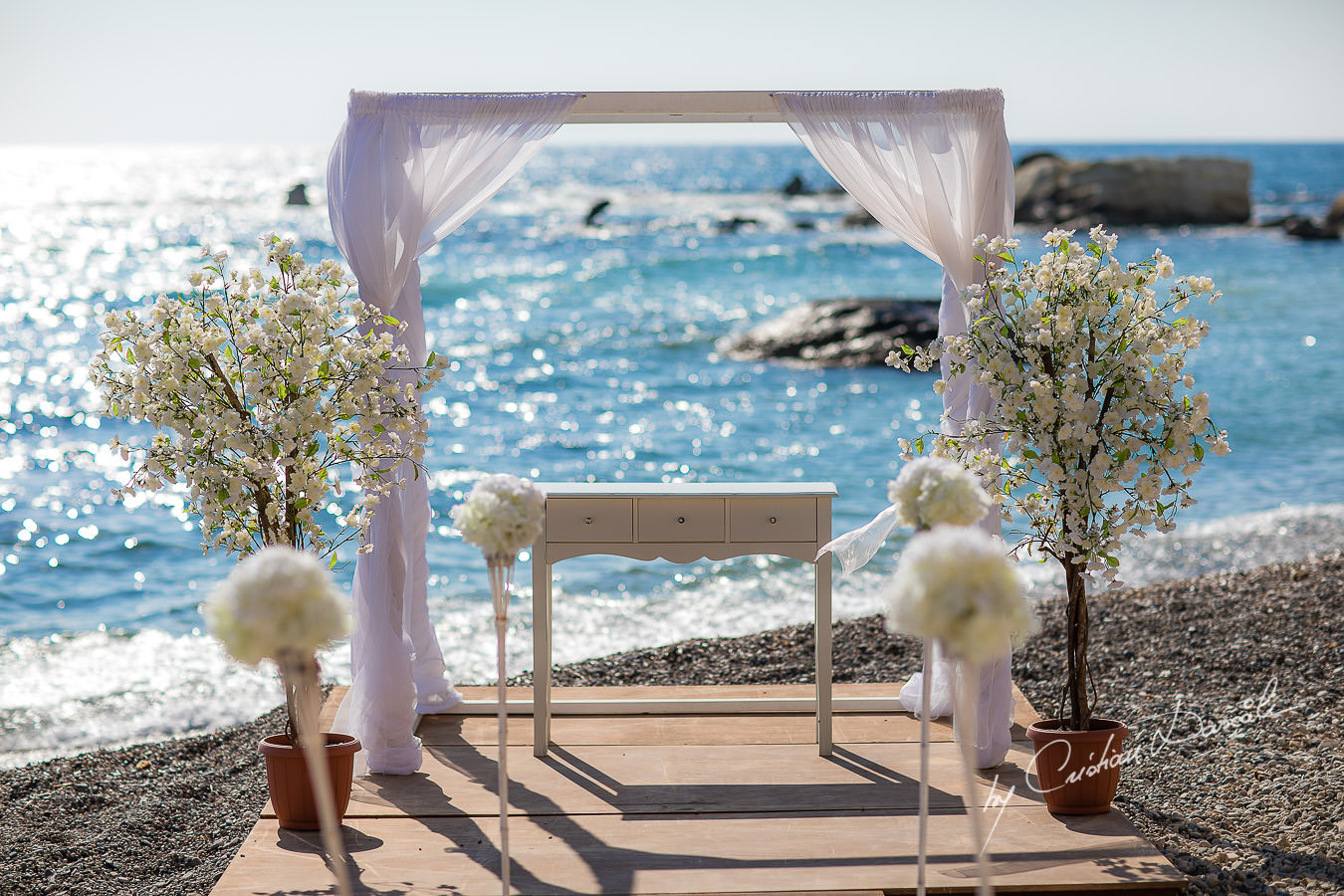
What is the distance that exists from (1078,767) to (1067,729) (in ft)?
0.46

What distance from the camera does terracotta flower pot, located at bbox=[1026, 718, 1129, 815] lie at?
331cm

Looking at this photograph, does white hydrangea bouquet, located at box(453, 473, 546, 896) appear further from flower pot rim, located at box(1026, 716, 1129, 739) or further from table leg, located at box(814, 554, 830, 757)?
flower pot rim, located at box(1026, 716, 1129, 739)

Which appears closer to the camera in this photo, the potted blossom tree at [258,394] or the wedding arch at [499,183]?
the potted blossom tree at [258,394]

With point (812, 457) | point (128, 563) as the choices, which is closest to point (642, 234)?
point (812, 457)

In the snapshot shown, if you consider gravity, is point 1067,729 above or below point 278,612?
below

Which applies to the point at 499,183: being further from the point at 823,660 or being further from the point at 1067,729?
the point at 1067,729

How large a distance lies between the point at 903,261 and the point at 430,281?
30.8ft

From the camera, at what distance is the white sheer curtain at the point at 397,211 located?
3727mm

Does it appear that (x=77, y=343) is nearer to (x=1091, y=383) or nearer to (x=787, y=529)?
(x=787, y=529)

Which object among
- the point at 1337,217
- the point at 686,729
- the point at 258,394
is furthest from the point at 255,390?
the point at 1337,217

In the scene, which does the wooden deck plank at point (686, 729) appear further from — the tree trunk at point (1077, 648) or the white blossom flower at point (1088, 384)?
the white blossom flower at point (1088, 384)

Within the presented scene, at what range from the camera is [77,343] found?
47.2 ft

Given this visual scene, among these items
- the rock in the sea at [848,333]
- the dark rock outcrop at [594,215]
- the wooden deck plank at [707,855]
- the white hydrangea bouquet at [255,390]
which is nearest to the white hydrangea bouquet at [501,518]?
the white hydrangea bouquet at [255,390]

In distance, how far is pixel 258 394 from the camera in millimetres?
3018
